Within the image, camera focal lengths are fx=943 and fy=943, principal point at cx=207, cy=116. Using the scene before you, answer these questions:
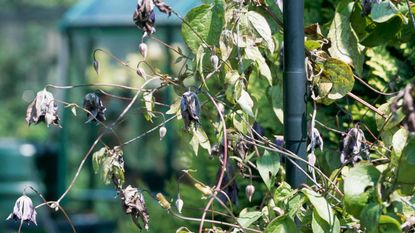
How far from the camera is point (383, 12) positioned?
161 cm

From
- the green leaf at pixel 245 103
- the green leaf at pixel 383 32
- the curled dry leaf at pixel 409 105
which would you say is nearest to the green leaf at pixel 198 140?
the green leaf at pixel 245 103

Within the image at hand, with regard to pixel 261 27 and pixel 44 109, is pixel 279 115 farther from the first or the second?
pixel 44 109

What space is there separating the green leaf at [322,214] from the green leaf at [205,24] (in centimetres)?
37

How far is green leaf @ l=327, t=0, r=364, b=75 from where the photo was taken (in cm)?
180

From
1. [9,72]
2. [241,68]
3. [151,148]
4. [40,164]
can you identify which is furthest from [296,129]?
[9,72]

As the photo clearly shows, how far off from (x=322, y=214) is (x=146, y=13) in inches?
17.8

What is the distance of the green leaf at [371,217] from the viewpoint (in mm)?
1361

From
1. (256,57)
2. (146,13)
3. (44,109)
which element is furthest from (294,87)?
(44,109)

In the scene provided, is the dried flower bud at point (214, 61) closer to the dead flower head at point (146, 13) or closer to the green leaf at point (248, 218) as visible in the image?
the dead flower head at point (146, 13)

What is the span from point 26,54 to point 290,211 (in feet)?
56.3

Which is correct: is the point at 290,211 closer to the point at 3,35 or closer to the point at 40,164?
the point at 40,164

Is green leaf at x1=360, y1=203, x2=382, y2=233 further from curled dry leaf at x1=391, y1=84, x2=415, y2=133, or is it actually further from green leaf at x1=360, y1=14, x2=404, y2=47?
green leaf at x1=360, y1=14, x2=404, y2=47

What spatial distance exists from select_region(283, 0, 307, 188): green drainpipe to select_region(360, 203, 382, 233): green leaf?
0.31m

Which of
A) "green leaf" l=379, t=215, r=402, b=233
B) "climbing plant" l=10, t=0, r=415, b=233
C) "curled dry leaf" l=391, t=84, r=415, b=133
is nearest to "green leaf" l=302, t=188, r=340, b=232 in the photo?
"climbing plant" l=10, t=0, r=415, b=233
